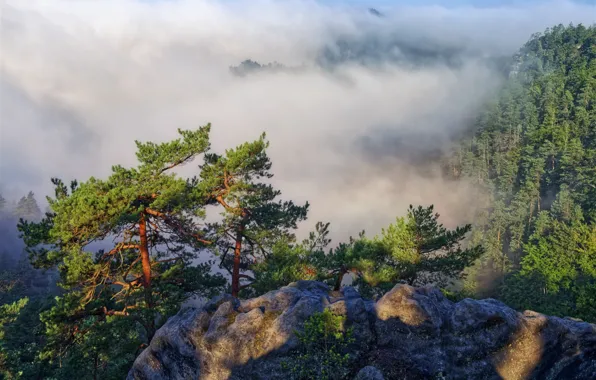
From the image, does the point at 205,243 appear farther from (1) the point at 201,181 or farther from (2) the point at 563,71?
(2) the point at 563,71

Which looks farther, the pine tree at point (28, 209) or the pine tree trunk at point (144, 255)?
the pine tree at point (28, 209)

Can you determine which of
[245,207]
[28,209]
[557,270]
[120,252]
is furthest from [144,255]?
[28,209]

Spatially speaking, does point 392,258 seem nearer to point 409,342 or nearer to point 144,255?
point 409,342

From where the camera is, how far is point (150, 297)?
23.3 m

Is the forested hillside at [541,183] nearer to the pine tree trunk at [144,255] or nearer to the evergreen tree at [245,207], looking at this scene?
the evergreen tree at [245,207]

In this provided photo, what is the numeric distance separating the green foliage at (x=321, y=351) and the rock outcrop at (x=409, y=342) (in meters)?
0.70

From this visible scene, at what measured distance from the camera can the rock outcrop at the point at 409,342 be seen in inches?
705

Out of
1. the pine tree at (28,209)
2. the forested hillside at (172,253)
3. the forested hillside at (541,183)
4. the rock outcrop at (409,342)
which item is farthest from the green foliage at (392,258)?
the pine tree at (28,209)

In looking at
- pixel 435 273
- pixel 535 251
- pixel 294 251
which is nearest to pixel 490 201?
pixel 535 251

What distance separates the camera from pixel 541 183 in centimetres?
12794

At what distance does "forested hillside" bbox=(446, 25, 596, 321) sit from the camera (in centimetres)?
7269

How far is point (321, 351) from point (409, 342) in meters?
4.19

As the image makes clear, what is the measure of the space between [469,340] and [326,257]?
13.7 meters

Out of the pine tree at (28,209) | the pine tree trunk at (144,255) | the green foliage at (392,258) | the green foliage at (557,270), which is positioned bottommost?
the green foliage at (557,270)
